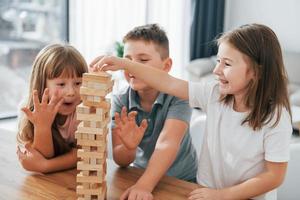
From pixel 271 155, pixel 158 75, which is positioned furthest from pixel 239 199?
pixel 158 75

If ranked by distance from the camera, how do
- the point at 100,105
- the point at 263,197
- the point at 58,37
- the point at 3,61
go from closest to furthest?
the point at 100,105, the point at 263,197, the point at 3,61, the point at 58,37

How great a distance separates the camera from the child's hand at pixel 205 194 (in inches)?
48.2

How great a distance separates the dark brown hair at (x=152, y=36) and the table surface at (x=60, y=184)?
1.47 ft

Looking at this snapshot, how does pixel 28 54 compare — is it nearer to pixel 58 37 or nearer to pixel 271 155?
pixel 58 37

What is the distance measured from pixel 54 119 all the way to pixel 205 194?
0.59 metres

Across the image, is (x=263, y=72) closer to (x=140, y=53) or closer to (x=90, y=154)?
(x=140, y=53)

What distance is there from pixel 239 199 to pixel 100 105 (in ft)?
1.58

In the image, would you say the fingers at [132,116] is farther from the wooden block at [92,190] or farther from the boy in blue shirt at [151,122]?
the wooden block at [92,190]

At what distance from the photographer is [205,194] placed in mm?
1231

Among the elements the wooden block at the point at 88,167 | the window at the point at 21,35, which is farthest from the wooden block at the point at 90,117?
the window at the point at 21,35

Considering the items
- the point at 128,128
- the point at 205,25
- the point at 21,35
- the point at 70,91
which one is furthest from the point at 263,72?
the point at 205,25

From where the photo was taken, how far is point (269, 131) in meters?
1.28

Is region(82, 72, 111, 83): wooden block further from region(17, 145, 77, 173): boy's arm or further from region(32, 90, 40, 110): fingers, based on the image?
region(17, 145, 77, 173): boy's arm

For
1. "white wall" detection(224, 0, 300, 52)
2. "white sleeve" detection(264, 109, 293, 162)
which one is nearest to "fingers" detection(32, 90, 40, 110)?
"white sleeve" detection(264, 109, 293, 162)
